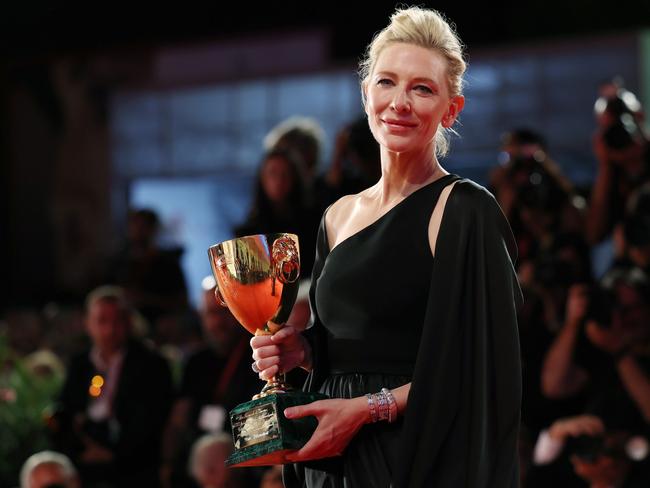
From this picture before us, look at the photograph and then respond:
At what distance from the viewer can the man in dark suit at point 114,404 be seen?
4.92 metres

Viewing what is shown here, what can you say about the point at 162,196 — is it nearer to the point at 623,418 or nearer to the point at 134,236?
the point at 134,236

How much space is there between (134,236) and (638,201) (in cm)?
319

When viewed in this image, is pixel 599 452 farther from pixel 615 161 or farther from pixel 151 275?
pixel 151 275

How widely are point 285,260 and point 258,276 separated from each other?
0.06 metres

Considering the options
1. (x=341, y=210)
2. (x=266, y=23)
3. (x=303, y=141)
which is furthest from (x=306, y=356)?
(x=266, y=23)

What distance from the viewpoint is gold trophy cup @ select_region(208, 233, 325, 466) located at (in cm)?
197

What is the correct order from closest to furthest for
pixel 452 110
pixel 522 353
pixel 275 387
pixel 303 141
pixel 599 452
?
pixel 275 387
pixel 452 110
pixel 599 452
pixel 522 353
pixel 303 141

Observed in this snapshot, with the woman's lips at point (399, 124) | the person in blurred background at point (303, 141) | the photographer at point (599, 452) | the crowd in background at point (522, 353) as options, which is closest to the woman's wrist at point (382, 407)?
the woman's lips at point (399, 124)

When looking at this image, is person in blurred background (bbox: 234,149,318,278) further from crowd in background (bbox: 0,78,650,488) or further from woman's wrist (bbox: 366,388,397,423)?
woman's wrist (bbox: 366,388,397,423)

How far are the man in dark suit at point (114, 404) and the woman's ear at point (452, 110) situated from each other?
3181mm

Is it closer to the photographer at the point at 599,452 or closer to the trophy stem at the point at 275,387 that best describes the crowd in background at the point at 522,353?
the photographer at the point at 599,452

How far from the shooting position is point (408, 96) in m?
2.07

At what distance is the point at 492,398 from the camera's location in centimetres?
194

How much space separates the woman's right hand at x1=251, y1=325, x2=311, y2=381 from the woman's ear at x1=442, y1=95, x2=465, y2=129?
502 mm
